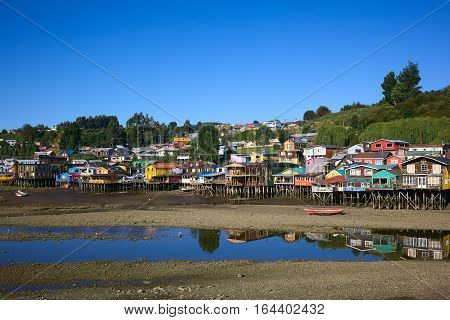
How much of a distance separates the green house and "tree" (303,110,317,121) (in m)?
121

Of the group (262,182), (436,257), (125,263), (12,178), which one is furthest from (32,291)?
(12,178)

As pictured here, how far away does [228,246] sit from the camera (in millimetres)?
31922

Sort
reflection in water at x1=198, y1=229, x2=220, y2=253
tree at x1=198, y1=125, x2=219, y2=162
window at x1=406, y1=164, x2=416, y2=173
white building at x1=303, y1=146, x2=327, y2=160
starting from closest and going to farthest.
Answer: reflection in water at x1=198, y1=229, x2=220, y2=253
window at x1=406, y1=164, x2=416, y2=173
white building at x1=303, y1=146, x2=327, y2=160
tree at x1=198, y1=125, x2=219, y2=162

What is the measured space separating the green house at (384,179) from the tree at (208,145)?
170 ft

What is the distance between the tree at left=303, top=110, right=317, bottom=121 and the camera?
173 m

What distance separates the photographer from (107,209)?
54.0 m

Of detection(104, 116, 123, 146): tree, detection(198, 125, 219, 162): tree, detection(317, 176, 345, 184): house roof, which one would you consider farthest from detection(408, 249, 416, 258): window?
detection(104, 116, 123, 146): tree

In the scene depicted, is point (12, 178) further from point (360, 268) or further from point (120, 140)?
point (360, 268)

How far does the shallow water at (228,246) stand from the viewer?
28295 millimetres

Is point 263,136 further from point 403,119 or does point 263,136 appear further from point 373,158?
point 373,158

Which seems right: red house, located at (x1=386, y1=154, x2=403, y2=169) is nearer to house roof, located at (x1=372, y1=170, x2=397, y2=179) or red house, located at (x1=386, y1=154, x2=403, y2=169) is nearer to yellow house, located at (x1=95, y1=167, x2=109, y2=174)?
house roof, located at (x1=372, y1=170, x2=397, y2=179)

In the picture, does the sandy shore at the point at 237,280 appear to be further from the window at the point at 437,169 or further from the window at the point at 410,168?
the window at the point at 410,168

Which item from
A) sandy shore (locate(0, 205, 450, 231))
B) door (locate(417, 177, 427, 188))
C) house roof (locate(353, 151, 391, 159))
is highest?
house roof (locate(353, 151, 391, 159))

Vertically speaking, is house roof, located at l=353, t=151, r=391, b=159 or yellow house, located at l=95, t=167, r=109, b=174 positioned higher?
house roof, located at l=353, t=151, r=391, b=159
